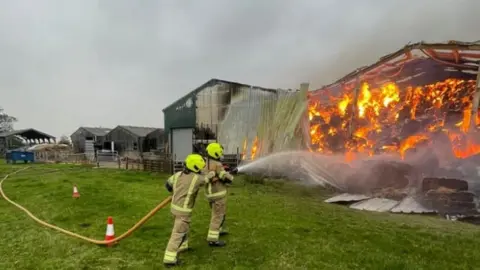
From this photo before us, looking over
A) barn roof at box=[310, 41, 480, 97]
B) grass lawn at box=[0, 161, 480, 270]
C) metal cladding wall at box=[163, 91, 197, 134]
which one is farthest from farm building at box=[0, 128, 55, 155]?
barn roof at box=[310, 41, 480, 97]

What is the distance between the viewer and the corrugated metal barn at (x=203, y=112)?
22.4 m

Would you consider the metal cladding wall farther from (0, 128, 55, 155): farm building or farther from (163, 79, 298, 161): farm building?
(0, 128, 55, 155): farm building

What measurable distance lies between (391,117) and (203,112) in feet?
44.0

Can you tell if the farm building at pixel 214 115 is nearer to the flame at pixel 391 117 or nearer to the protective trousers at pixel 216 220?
the flame at pixel 391 117

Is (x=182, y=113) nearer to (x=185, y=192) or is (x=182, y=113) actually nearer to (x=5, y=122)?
(x=185, y=192)

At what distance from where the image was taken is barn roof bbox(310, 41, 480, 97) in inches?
451

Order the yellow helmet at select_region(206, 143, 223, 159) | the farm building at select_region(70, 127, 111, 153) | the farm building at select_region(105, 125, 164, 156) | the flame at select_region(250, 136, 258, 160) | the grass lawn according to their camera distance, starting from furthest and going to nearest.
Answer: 1. the farm building at select_region(70, 127, 111, 153)
2. the farm building at select_region(105, 125, 164, 156)
3. the flame at select_region(250, 136, 258, 160)
4. the yellow helmet at select_region(206, 143, 223, 159)
5. the grass lawn

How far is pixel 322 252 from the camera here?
A: 623 cm

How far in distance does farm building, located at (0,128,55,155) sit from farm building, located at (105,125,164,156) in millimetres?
12305

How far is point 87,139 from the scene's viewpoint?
156 ft

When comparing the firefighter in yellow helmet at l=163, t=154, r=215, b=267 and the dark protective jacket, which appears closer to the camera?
the firefighter in yellow helmet at l=163, t=154, r=215, b=267

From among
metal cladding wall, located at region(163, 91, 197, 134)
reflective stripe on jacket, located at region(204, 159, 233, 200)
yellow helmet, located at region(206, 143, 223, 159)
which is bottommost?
reflective stripe on jacket, located at region(204, 159, 233, 200)

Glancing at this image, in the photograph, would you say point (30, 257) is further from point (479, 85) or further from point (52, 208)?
point (479, 85)

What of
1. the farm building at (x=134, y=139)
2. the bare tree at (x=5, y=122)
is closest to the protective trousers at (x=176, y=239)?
the farm building at (x=134, y=139)
